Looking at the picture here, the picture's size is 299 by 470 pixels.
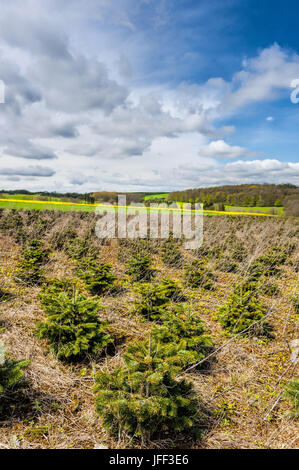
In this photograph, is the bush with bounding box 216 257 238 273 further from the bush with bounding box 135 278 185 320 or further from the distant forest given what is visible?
the distant forest

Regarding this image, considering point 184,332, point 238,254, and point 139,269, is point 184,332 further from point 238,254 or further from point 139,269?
point 238,254

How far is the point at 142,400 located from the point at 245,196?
4028 cm

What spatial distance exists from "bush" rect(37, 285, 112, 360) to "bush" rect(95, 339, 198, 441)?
1147 mm

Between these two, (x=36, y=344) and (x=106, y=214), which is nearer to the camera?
(x=36, y=344)

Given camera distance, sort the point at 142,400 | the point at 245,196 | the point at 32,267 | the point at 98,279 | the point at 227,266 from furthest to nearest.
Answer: the point at 245,196, the point at 227,266, the point at 32,267, the point at 98,279, the point at 142,400

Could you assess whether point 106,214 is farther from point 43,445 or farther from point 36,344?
point 43,445

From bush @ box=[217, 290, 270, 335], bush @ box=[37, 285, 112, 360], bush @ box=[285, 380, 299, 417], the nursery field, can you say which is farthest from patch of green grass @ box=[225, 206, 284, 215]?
bush @ box=[37, 285, 112, 360]

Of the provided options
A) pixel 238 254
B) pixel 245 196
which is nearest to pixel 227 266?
pixel 238 254

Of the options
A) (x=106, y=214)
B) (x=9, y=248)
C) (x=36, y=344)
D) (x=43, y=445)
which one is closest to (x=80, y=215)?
(x=106, y=214)

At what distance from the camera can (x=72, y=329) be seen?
324 centimetres

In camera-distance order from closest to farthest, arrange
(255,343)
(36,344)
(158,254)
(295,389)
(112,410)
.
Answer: (112,410), (295,389), (36,344), (255,343), (158,254)

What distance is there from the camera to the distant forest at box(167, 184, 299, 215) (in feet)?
121

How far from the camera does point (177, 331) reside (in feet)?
11.2
